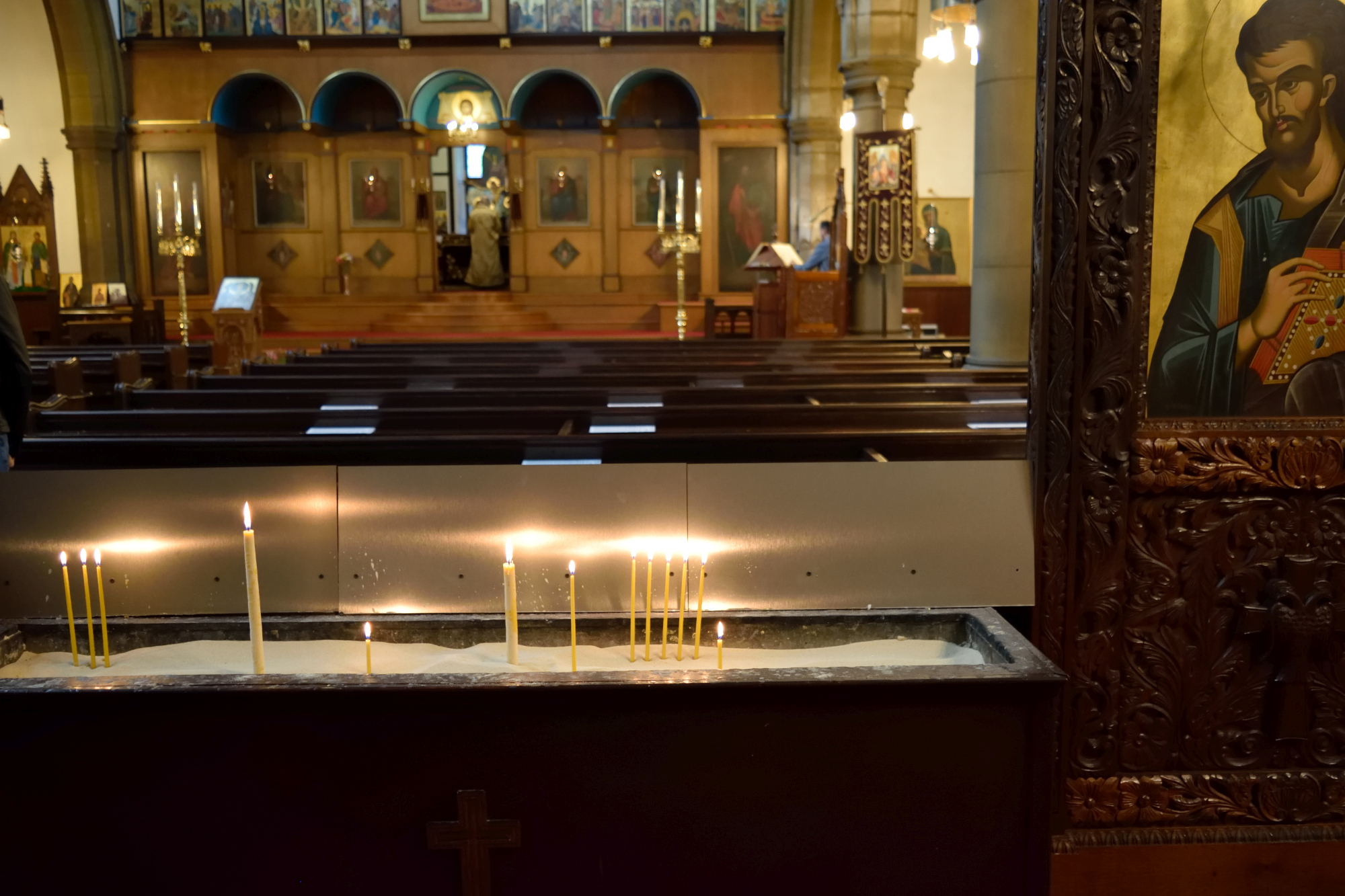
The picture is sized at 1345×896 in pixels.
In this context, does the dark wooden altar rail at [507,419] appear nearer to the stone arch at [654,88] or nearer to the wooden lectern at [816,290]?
the wooden lectern at [816,290]

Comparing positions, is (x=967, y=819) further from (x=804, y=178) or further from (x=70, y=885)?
(x=804, y=178)

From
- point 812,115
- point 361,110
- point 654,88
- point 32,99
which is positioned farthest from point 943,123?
point 32,99

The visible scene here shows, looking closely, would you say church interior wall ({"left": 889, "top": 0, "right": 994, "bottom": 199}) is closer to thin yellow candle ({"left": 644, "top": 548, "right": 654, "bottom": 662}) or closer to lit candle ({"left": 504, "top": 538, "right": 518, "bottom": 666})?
thin yellow candle ({"left": 644, "top": 548, "right": 654, "bottom": 662})

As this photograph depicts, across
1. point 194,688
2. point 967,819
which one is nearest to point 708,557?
point 967,819

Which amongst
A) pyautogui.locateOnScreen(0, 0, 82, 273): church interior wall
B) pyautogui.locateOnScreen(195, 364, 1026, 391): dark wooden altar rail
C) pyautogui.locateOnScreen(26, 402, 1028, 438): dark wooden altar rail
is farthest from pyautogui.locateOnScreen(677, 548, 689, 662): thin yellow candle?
pyautogui.locateOnScreen(0, 0, 82, 273): church interior wall

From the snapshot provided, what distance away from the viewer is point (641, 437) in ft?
11.5

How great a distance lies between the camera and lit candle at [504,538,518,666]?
76.1 inches

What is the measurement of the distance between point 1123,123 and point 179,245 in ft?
38.0

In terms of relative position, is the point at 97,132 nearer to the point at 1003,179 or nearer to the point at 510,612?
the point at 1003,179

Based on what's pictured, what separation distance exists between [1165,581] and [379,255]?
17.1m

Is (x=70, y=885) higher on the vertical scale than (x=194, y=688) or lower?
lower

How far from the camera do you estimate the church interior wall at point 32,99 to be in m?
17.1

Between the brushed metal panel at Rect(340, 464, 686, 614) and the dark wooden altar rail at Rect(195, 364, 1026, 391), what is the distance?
315 cm

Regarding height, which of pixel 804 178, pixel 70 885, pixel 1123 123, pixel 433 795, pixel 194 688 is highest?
pixel 804 178
